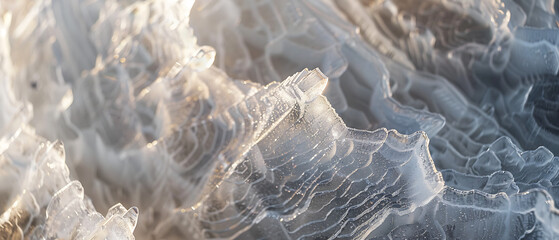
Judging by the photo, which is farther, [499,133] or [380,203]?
[499,133]

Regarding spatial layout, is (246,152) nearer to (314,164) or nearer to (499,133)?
(314,164)

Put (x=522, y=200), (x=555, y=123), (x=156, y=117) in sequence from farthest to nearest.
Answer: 1. (x=156, y=117)
2. (x=555, y=123)
3. (x=522, y=200)

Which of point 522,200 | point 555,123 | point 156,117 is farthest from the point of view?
point 156,117

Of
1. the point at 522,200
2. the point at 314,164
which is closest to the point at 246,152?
the point at 314,164

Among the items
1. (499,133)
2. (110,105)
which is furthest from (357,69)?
(110,105)

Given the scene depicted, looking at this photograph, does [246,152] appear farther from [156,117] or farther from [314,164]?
[156,117]

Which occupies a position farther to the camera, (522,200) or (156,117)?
(156,117)
